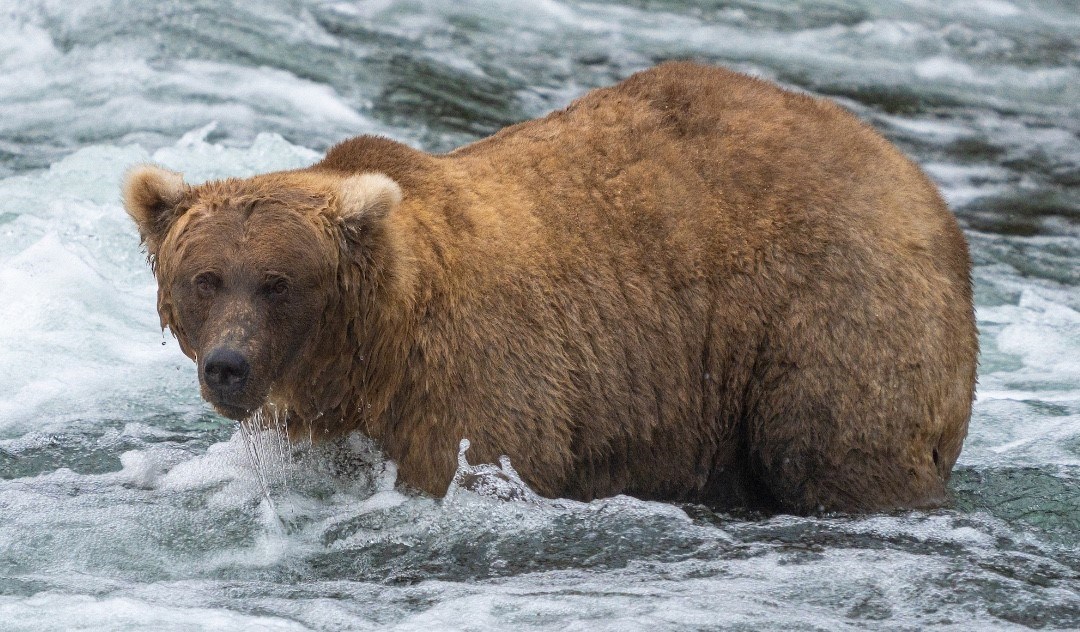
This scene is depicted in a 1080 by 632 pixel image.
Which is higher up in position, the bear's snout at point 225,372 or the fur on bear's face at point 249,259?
the fur on bear's face at point 249,259

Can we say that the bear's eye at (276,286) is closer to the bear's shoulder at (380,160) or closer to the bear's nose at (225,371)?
the bear's nose at (225,371)

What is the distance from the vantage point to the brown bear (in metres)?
5.98

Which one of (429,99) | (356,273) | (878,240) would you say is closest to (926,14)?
(429,99)

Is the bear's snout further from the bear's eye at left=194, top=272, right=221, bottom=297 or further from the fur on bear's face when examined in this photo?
the bear's eye at left=194, top=272, right=221, bottom=297

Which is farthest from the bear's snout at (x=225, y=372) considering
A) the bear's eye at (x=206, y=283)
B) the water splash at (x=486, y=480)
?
the water splash at (x=486, y=480)

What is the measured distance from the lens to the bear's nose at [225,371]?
5.44 metres

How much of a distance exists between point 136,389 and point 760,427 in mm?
3418

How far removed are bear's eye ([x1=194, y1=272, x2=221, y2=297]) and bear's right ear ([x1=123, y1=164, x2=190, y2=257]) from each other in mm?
452

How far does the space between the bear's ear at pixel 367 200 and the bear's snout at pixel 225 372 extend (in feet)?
2.40

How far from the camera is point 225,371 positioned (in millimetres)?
5473

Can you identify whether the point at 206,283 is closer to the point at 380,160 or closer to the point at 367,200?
the point at 367,200

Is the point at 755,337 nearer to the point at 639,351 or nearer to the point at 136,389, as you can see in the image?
the point at 639,351

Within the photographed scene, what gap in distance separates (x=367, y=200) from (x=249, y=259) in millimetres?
519

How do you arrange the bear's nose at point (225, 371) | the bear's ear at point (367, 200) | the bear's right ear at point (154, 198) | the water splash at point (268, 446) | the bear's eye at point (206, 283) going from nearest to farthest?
the bear's nose at point (225, 371) < the bear's eye at point (206, 283) < the bear's ear at point (367, 200) < the bear's right ear at point (154, 198) < the water splash at point (268, 446)
